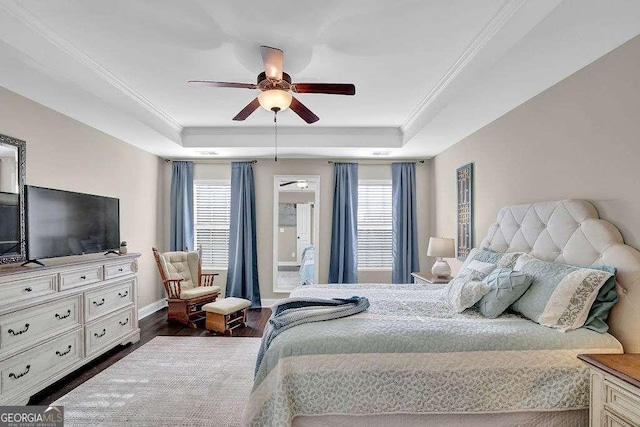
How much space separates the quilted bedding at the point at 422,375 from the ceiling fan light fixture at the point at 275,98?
5.65 feet

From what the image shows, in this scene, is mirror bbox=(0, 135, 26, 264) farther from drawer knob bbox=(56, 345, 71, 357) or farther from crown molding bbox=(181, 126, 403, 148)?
crown molding bbox=(181, 126, 403, 148)

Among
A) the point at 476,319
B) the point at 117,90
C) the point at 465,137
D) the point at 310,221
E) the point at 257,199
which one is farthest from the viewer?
the point at 310,221

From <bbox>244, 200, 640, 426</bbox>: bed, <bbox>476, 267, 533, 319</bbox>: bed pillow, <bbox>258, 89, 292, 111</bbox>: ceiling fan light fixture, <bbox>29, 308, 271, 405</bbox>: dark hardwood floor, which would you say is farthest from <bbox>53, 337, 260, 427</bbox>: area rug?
<bbox>258, 89, 292, 111</bbox>: ceiling fan light fixture

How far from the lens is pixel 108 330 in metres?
3.39

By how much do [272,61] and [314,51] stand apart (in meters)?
0.47

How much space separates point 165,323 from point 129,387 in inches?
74.4

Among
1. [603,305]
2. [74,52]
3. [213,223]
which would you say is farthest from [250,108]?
[213,223]

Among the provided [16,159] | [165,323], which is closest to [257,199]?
[165,323]

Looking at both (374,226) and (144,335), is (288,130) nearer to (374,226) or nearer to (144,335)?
(374,226)

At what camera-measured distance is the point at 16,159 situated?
9.46 feet

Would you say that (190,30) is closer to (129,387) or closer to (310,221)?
(129,387)

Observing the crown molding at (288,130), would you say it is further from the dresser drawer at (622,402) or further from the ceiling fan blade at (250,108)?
the dresser drawer at (622,402)

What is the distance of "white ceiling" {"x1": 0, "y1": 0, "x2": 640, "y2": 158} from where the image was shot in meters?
2.04

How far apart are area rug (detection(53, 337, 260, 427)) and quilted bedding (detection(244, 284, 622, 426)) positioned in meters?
0.85
